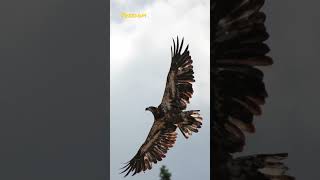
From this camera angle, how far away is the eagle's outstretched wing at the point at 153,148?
2.08 metres

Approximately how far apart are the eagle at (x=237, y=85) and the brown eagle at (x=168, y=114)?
4.9 inches

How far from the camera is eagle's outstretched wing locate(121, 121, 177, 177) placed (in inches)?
82.0

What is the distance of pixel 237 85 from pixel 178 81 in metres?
0.31

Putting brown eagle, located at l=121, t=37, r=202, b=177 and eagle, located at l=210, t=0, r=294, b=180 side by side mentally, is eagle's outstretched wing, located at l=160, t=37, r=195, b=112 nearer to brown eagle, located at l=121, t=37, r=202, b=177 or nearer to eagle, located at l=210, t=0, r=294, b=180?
brown eagle, located at l=121, t=37, r=202, b=177

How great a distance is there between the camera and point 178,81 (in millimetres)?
Result: 2076

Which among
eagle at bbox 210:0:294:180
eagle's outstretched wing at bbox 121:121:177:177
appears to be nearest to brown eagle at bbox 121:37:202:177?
eagle's outstretched wing at bbox 121:121:177:177

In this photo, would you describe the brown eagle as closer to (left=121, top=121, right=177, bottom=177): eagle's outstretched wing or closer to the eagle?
(left=121, top=121, right=177, bottom=177): eagle's outstretched wing

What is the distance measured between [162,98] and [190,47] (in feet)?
0.96

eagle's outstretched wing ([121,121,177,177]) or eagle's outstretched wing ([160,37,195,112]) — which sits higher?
eagle's outstretched wing ([160,37,195,112])

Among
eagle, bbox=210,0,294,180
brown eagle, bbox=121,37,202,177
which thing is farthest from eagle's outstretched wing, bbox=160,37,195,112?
eagle, bbox=210,0,294,180

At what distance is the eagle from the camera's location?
2055 mm

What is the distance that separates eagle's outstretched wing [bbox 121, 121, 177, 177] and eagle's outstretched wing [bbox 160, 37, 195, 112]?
13 centimetres

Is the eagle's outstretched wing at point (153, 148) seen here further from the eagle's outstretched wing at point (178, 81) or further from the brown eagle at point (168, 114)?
the eagle's outstretched wing at point (178, 81)

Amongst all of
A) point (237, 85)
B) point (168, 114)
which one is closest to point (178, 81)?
point (168, 114)
